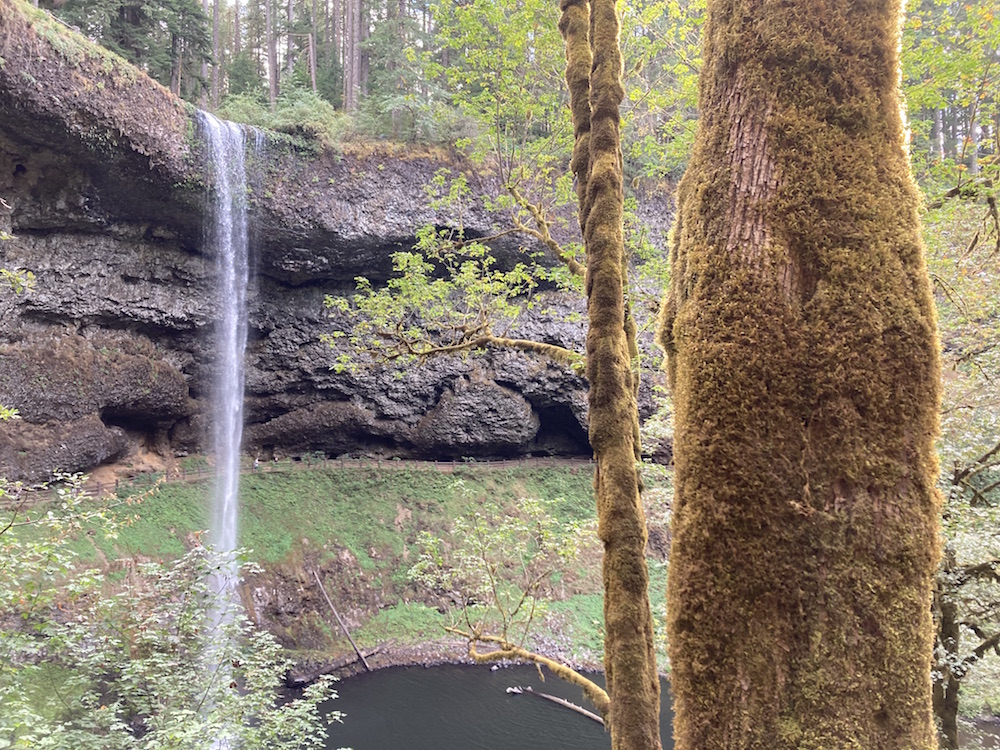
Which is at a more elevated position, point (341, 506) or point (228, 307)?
point (228, 307)

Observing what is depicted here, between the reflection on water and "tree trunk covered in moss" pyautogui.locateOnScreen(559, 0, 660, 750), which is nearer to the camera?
"tree trunk covered in moss" pyautogui.locateOnScreen(559, 0, 660, 750)

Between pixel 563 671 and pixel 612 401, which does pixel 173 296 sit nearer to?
pixel 563 671

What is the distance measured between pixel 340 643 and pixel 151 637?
877 centimetres

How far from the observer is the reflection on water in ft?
34.2

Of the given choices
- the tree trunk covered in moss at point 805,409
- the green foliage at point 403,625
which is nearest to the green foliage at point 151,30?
the green foliage at point 403,625

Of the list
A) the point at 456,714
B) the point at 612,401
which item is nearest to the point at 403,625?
the point at 456,714

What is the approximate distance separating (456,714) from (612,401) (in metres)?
10.5

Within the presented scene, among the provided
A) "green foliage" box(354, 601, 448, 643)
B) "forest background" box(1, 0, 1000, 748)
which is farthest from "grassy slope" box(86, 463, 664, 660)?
"forest background" box(1, 0, 1000, 748)

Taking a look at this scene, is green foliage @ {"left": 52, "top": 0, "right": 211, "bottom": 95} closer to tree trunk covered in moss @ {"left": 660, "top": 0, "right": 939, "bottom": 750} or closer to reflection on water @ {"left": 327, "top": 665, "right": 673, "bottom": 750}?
reflection on water @ {"left": 327, "top": 665, "right": 673, "bottom": 750}

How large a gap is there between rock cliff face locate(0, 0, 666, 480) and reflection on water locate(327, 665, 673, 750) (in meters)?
7.59

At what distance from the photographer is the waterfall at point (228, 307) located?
14031 millimetres

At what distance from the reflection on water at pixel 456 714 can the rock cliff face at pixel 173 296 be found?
24.9 ft

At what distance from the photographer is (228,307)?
52.7 ft

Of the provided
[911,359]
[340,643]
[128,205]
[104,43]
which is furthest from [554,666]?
[104,43]
